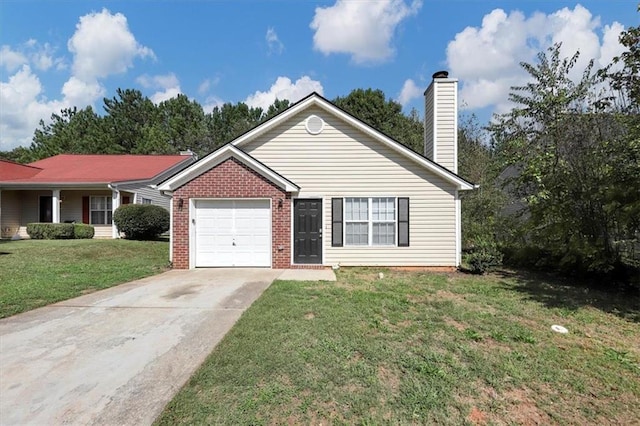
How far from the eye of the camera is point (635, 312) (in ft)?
22.8

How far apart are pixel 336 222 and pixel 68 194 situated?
15806mm

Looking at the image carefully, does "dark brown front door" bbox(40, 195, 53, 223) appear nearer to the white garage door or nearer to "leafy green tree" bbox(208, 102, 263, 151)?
the white garage door

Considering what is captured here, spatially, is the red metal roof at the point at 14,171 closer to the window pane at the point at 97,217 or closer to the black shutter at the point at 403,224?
the window pane at the point at 97,217

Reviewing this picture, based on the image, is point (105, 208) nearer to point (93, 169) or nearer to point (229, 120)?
point (93, 169)

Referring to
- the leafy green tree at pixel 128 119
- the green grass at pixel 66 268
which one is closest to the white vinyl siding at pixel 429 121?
the green grass at pixel 66 268

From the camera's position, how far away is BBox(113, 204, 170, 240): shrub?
55.8 ft

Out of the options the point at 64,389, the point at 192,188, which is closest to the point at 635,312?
the point at 64,389

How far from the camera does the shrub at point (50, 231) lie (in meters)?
17.3

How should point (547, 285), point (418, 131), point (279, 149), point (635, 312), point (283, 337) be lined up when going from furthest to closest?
point (418, 131) → point (279, 149) → point (547, 285) → point (635, 312) → point (283, 337)

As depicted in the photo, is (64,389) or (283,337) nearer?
(64,389)

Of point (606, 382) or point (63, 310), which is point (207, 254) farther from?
point (606, 382)

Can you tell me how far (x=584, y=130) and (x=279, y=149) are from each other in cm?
816

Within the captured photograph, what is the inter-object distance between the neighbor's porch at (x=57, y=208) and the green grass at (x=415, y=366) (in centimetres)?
1565

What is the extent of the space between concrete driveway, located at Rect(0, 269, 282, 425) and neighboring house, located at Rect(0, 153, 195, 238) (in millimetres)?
12760
